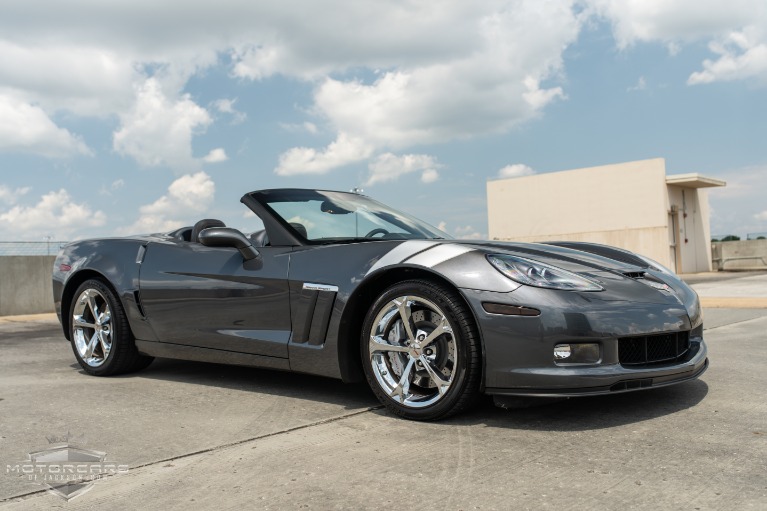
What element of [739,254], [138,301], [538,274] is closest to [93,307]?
[138,301]

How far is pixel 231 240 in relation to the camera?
417 cm

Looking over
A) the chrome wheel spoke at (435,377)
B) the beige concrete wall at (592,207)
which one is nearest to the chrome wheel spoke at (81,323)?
the chrome wheel spoke at (435,377)

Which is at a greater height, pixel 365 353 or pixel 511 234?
pixel 511 234

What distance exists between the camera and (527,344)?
319cm

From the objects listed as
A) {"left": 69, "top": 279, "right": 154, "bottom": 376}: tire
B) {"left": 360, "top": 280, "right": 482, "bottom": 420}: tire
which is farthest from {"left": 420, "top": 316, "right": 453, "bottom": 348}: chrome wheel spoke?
{"left": 69, "top": 279, "right": 154, "bottom": 376}: tire

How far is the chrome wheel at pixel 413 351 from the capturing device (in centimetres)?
340

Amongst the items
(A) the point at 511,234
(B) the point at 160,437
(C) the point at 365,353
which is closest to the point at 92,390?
(B) the point at 160,437

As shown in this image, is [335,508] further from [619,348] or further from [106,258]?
[106,258]

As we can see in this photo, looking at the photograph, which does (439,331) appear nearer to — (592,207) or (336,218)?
(336,218)

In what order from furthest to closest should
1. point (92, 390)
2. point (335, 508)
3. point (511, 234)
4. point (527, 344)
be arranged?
point (511, 234), point (92, 390), point (527, 344), point (335, 508)

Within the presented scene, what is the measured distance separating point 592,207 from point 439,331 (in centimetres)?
3171

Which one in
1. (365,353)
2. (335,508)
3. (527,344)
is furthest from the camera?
(365,353)

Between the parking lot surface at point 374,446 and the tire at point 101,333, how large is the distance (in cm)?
24

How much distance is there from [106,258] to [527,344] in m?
3.22
